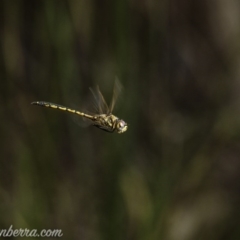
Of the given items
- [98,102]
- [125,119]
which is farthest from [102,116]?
[125,119]

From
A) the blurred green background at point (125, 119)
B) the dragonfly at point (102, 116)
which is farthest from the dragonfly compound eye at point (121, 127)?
the blurred green background at point (125, 119)

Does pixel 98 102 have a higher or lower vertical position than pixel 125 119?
lower

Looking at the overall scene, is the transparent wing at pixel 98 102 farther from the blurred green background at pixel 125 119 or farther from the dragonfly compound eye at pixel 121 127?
the blurred green background at pixel 125 119

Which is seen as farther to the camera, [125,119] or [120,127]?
[125,119]

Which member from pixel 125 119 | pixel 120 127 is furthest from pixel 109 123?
pixel 125 119

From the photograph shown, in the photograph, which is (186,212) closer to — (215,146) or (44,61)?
(215,146)

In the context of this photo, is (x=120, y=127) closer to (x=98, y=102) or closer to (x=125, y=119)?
(x=98, y=102)

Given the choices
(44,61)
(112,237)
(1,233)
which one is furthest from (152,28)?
(1,233)

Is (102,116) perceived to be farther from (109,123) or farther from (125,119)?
(125,119)
